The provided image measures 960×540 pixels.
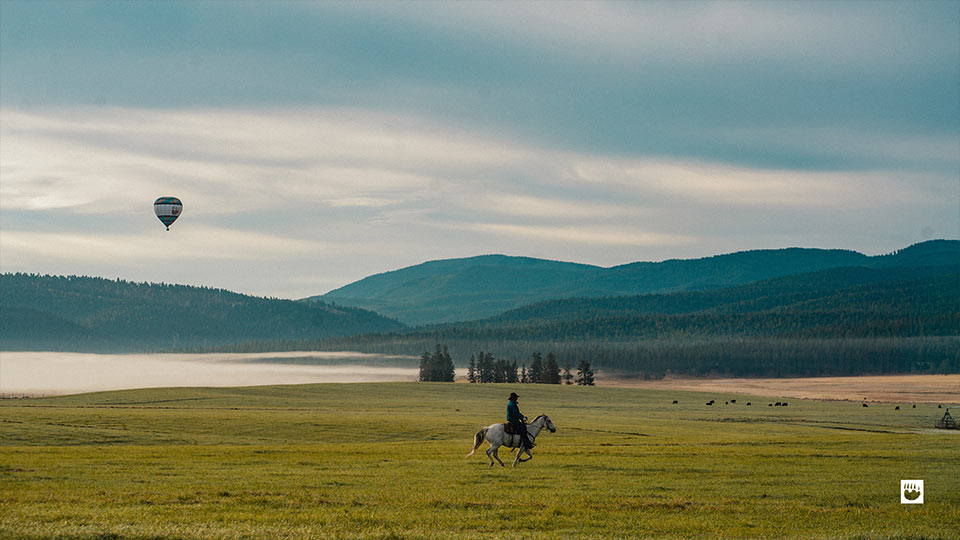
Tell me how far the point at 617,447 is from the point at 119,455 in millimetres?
29291

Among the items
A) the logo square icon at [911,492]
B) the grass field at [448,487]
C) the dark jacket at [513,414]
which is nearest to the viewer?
the grass field at [448,487]

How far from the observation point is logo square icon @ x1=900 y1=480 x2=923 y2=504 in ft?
104

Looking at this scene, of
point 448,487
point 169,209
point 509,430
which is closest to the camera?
point 448,487

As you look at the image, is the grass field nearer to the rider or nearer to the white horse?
the white horse

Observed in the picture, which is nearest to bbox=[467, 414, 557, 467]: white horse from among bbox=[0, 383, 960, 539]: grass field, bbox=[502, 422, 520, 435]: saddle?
bbox=[502, 422, 520, 435]: saddle

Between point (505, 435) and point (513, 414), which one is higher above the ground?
point (513, 414)

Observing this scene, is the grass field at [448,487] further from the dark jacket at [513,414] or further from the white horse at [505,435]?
the dark jacket at [513,414]

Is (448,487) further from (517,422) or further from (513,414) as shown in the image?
(517,422)

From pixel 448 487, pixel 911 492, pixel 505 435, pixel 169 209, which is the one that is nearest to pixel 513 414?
pixel 505 435

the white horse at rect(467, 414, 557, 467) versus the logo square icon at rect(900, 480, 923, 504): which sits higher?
the white horse at rect(467, 414, 557, 467)

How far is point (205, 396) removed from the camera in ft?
427

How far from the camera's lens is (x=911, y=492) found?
1297 inches

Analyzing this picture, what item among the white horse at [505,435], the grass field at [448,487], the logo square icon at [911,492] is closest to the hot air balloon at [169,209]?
the grass field at [448,487]

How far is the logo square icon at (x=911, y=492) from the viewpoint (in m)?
31.7
